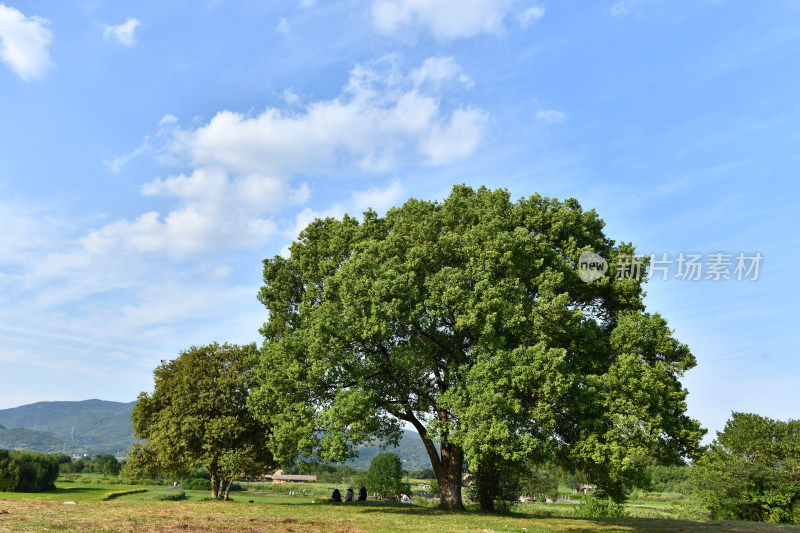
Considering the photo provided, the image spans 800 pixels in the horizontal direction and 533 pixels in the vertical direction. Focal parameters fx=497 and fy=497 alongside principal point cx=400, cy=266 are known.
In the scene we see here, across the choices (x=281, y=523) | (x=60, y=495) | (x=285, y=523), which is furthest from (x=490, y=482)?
(x=60, y=495)

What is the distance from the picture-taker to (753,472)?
34906 millimetres

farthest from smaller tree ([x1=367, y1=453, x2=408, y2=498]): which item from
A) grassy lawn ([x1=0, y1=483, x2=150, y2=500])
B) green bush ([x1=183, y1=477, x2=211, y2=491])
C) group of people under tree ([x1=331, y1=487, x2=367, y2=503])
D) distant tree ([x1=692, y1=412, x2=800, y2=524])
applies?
distant tree ([x1=692, y1=412, x2=800, y2=524])

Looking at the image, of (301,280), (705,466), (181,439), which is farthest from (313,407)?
(705,466)

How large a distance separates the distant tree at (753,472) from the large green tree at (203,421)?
32.2m

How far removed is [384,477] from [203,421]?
30.2 m

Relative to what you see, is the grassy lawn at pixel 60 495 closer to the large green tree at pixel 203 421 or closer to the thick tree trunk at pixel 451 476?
the large green tree at pixel 203 421

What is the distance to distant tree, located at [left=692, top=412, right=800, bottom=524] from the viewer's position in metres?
34.0

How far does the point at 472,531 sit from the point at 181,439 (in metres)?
23.1

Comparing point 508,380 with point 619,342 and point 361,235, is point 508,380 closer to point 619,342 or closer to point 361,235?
point 619,342

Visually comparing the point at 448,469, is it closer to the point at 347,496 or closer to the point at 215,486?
the point at 347,496

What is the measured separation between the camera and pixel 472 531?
1981 centimetres

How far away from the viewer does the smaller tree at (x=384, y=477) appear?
5831cm

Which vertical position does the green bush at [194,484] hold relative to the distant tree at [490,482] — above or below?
below

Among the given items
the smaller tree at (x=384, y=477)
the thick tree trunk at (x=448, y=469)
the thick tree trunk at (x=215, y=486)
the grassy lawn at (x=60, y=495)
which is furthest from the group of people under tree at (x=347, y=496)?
the smaller tree at (x=384, y=477)
